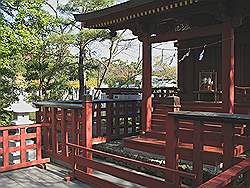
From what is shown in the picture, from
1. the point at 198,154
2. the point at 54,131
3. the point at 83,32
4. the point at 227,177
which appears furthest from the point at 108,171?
the point at 83,32

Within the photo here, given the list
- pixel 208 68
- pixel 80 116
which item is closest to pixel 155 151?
pixel 80 116

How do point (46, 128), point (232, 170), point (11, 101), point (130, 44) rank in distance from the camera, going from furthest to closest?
1. point (130, 44)
2. point (11, 101)
3. point (46, 128)
4. point (232, 170)

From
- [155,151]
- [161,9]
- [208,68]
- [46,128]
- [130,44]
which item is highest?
[130,44]

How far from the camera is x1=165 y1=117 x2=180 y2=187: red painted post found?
3633mm

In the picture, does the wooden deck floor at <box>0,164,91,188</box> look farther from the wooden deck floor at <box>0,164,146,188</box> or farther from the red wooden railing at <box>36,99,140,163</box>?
the red wooden railing at <box>36,99,140,163</box>

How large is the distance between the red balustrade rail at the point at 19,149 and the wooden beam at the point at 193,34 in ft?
10.5

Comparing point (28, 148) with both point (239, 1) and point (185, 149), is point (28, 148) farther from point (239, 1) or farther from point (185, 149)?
point (239, 1)

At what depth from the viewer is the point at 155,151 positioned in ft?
18.2

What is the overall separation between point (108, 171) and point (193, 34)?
10.8 ft

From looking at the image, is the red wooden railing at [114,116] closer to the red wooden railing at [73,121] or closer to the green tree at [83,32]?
the red wooden railing at [73,121]

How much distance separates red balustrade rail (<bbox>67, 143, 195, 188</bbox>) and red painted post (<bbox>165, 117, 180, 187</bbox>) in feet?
0.17

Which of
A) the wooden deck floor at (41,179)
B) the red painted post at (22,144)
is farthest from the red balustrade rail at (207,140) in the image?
the red painted post at (22,144)

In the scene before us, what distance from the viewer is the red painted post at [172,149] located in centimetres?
363

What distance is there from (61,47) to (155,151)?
10089 mm
